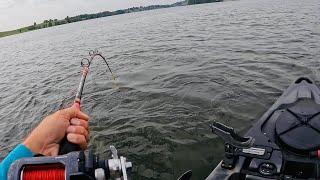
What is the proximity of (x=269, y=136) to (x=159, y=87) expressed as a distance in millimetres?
7424

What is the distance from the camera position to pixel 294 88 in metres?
8.40

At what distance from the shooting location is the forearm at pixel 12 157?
2.64 meters

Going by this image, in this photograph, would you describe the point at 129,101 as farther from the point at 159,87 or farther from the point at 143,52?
the point at 143,52

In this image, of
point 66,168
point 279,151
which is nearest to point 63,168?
point 66,168

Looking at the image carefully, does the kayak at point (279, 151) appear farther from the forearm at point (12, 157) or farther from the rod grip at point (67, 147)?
the forearm at point (12, 157)

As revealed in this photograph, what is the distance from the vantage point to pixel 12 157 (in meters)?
2.83

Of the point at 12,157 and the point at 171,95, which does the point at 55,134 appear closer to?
the point at 12,157

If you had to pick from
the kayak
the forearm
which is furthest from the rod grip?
the kayak

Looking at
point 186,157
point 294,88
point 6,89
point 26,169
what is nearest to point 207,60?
point 294,88

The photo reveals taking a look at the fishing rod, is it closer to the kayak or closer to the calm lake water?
the kayak

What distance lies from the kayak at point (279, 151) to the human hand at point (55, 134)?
2285mm

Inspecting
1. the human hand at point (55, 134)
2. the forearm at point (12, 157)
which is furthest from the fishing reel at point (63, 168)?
the human hand at point (55, 134)

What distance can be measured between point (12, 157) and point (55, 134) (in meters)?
0.45

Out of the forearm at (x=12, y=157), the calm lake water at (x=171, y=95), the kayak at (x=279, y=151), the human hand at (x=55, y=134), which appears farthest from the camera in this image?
the calm lake water at (x=171, y=95)
